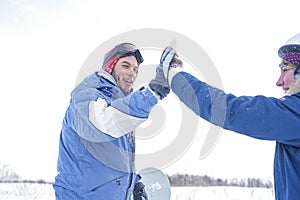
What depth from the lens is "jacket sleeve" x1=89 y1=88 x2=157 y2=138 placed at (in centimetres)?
210

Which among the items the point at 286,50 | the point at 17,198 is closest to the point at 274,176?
the point at 286,50

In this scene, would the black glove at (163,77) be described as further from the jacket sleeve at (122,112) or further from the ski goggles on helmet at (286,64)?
the ski goggles on helmet at (286,64)

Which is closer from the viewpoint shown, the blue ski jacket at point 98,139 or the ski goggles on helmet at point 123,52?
the blue ski jacket at point 98,139

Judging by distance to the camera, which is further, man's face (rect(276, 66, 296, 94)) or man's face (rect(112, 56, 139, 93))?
man's face (rect(112, 56, 139, 93))

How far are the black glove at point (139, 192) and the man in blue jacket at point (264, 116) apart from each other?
4.97 feet

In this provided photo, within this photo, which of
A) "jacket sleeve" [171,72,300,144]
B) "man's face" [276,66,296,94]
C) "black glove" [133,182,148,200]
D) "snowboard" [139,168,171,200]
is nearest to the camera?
"jacket sleeve" [171,72,300,144]

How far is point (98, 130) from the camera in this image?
229 cm

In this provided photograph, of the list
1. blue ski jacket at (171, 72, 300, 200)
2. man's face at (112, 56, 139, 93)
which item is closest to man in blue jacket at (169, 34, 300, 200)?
blue ski jacket at (171, 72, 300, 200)

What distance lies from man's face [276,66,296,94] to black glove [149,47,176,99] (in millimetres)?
678

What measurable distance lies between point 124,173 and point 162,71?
893 mm

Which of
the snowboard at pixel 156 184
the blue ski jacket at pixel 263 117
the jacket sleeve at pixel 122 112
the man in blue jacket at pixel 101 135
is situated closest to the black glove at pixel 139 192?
the snowboard at pixel 156 184

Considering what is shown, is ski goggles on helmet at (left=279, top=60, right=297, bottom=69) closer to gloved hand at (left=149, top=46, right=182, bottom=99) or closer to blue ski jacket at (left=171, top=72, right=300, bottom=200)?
blue ski jacket at (left=171, top=72, right=300, bottom=200)

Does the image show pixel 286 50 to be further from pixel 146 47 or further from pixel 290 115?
pixel 146 47

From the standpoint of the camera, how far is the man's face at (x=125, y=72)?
2.84m
